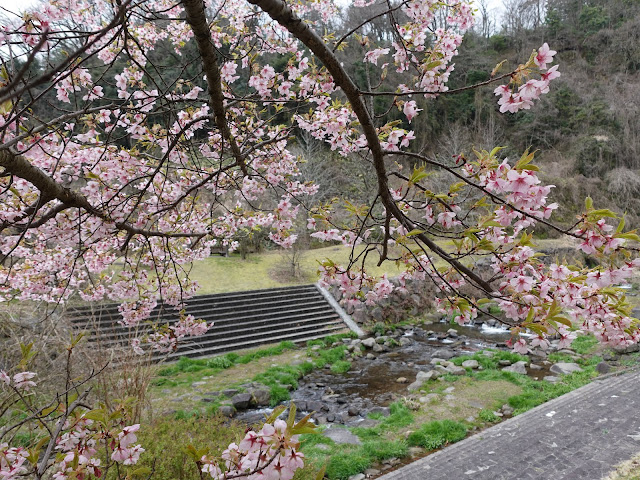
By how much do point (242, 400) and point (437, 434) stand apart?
2.90 meters

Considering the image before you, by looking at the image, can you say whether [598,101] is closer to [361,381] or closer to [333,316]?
[333,316]

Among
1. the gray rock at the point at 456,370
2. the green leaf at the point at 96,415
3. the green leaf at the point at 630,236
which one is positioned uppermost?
the green leaf at the point at 630,236

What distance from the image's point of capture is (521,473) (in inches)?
142

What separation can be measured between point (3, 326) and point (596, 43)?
3108cm

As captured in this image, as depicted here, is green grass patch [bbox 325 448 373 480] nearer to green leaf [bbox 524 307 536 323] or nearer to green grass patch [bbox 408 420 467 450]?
green grass patch [bbox 408 420 467 450]

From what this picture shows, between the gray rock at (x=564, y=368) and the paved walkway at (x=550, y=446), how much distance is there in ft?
4.43

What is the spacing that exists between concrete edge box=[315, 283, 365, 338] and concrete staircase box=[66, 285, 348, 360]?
0.17ft

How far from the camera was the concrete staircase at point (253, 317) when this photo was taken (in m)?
8.70

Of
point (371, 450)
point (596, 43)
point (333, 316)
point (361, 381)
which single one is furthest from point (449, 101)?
point (371, 450)

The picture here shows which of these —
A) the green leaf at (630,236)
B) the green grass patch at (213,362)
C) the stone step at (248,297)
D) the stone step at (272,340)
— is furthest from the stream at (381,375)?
the green leaf at (630,236)

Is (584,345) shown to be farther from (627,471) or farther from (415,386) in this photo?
(627,471)

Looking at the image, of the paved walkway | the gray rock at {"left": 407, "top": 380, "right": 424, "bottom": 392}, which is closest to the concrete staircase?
the gray rock at {"left": 407, "top": 380, "right": 424, "bottom": 392}

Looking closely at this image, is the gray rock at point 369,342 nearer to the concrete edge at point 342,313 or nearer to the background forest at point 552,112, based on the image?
the concrete edge at point 342,313

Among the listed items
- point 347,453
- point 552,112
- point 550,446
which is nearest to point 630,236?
point 550,446
